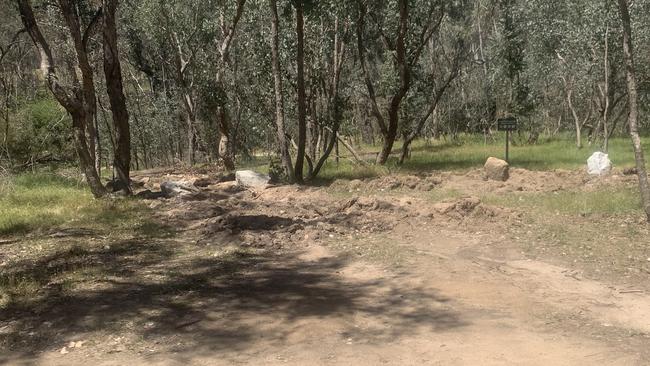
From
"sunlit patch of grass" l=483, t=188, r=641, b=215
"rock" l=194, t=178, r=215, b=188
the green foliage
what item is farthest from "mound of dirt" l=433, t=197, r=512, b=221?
the green foliage

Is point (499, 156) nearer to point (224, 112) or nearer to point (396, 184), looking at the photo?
point (396, 184)

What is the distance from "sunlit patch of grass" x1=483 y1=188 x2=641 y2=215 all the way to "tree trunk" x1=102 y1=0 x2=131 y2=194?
8.38 metres

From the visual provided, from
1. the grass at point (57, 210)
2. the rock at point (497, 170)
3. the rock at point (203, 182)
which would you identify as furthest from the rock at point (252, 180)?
the rock at point (497, 170)

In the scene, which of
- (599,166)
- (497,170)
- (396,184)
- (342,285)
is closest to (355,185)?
(396,184)

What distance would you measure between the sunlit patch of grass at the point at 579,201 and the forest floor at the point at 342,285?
6 cm

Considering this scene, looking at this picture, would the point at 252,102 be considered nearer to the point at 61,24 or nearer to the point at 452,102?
the point at 61,24

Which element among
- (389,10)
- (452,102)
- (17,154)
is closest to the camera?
(389,10)

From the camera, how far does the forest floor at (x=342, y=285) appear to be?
192 inches

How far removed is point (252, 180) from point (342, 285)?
8.66 m

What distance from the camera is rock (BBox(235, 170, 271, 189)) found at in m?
15.0

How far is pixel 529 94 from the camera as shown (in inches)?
1070

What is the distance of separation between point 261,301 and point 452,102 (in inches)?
1125

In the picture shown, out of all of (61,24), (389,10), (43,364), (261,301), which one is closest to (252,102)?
(389,10)

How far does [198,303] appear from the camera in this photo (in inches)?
239
